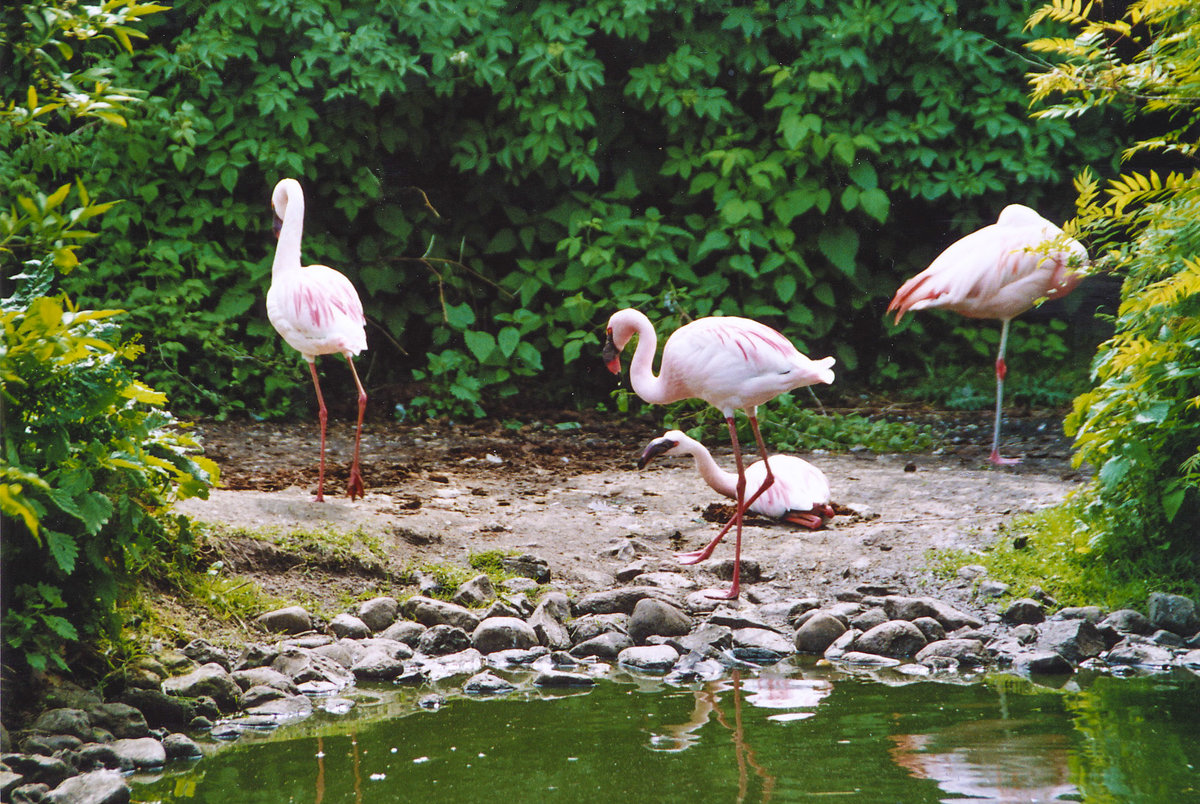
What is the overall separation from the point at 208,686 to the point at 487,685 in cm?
82

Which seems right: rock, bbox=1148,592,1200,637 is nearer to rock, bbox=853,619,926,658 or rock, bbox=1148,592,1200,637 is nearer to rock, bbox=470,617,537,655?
rock, bbox=853,619,926,658

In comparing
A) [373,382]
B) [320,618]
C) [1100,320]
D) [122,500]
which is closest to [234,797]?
[122,500]

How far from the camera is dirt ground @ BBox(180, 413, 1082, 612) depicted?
4.62 meters

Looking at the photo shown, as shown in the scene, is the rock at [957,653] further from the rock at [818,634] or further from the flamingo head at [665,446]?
the flamingo head at [665,446]

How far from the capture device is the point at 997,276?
20.5ft

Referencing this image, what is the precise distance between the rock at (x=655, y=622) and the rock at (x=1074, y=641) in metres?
1.20

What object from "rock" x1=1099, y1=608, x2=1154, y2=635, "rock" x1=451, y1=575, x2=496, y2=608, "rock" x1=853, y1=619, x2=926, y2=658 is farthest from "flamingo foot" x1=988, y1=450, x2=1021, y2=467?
"rock" x1=451, y1=575, x2=496, y2=608

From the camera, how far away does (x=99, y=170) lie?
7148mm

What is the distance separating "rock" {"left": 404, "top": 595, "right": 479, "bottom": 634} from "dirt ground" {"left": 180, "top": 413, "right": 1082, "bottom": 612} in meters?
0.35

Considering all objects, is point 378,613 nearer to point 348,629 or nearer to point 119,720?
point 348,629

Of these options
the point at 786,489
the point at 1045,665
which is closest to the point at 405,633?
the point at 786,489

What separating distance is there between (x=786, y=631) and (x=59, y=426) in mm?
2476

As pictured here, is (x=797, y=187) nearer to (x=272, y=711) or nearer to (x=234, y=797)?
(x=272, y=711)

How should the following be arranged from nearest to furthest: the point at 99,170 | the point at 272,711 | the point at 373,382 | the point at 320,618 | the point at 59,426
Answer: the point at 59,426
the point at 272,711
the point at 320,618
the point at 99,170
the point at 373,382
